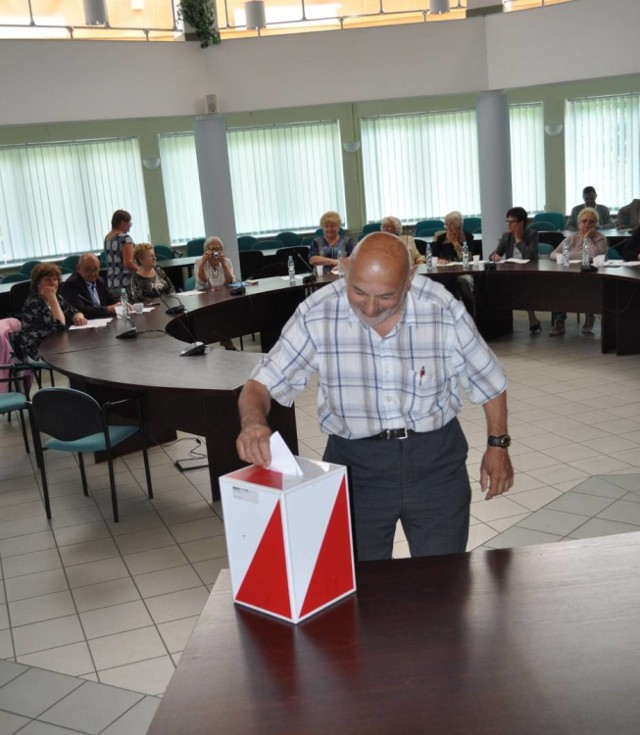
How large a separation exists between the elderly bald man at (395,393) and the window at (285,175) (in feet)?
38.7

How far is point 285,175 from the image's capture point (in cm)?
1402

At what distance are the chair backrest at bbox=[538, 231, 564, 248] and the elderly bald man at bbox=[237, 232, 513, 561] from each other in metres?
8.87

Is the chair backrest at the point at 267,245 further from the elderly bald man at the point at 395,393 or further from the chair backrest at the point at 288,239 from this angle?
the elderly bald man at the point at 395,393

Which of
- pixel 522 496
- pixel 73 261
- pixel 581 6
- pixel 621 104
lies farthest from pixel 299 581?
pixel 621 104

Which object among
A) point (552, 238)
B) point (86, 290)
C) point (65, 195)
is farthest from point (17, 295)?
point (552, 238)

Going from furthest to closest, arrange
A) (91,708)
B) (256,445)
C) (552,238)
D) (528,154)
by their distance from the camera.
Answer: (528,154), (552,238), (91,708), (256,445)

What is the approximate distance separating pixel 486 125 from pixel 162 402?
644cm

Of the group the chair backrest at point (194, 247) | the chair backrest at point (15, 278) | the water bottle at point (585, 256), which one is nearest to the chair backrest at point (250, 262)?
the chair backrest at point (194, 247)

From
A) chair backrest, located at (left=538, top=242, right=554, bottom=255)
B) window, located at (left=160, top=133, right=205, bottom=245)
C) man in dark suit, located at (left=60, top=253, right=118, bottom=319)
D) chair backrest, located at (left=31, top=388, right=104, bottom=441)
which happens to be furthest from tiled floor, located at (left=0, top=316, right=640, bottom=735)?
window, located at (left=160, top=133, right=205, bottom=245)

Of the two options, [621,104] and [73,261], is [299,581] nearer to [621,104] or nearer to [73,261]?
[73,261]

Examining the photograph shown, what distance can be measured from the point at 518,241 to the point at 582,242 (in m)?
0.70

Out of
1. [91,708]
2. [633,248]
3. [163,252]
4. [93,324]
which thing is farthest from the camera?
[163,252]

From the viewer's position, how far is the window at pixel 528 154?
539 inches

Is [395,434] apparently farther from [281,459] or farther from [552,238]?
[552,238]
